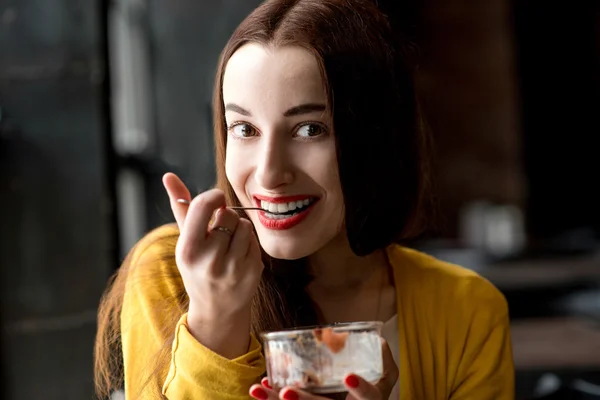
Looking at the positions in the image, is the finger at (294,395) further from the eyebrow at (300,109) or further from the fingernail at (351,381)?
the eyebrow at (300,109)

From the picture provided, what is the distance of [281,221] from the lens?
→ 118 cm

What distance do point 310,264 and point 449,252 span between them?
4.32 metres

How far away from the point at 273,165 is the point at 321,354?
318mm

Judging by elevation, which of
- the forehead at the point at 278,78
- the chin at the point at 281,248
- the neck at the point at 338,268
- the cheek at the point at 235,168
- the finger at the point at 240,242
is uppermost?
the forehead at the point at 278,78

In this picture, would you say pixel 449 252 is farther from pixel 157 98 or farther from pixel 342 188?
pixel 342 188

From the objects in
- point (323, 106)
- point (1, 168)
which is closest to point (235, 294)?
point (323, 106)

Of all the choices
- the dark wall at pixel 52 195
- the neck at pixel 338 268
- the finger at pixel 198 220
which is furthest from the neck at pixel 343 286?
the dark wall at pixel 52 195

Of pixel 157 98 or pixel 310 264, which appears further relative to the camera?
pixel 157 98

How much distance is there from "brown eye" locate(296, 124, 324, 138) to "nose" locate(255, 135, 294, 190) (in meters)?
0.03

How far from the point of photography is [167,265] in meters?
1.37

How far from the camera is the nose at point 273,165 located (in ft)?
3.75

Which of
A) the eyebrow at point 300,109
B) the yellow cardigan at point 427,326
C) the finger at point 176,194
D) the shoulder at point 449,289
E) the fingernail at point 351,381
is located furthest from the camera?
the shoulder at point 449,289

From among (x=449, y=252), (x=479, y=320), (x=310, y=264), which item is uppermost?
(x=310, y=264)

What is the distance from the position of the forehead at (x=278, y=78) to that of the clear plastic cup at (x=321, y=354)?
0.37 metres
